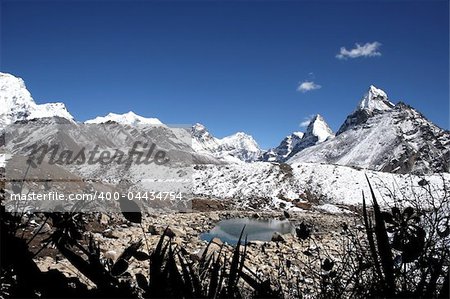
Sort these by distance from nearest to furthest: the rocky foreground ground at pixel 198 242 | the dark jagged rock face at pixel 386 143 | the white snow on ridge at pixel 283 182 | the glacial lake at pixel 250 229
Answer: the rocky foreground ground at pixel 198 242
the glacial lake at pixel 250 229
the white snow on ridge at pixel 283 182
the dark jagged rock face at pixel 386 143

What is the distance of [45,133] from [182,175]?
10935 centimetres

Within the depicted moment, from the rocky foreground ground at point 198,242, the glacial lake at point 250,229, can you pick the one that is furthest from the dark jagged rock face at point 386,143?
the rocky foreground ground at point 198,242

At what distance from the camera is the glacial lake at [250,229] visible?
23.2 m

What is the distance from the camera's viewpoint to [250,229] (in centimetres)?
2786

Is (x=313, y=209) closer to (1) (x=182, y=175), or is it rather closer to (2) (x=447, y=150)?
(1) (x=182, y=175)

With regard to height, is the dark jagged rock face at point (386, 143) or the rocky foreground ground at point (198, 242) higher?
the dark jagged rock face at point (386, 143)

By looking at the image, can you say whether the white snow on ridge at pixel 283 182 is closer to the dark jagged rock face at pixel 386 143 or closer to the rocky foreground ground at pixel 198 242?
the rocky foreground ground at pixel 198 242

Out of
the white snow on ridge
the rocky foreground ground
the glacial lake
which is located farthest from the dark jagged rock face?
the rocky foreground ground

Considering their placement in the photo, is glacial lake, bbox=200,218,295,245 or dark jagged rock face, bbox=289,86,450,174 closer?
glacial lake, bbox=200,218,295,245

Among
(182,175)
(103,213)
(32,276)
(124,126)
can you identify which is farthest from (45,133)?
(32,276)

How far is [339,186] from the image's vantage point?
50.1 m

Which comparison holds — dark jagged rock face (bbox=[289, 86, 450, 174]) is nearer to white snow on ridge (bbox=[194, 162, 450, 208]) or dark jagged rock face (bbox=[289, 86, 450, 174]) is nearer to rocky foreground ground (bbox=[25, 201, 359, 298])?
white snow on ridge (bbox=[194, 162, 450, 208])

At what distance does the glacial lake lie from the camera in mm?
23172

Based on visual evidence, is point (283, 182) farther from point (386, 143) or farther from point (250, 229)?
point (386, 143)
